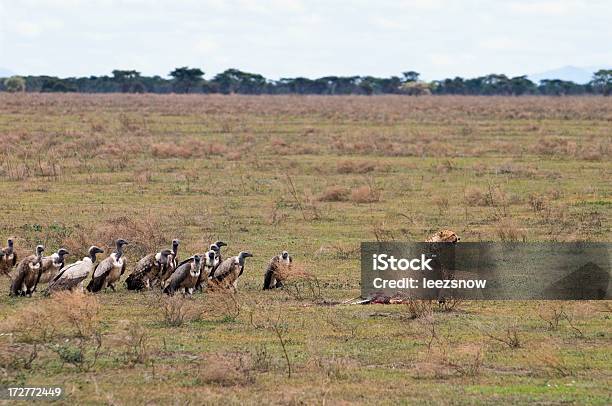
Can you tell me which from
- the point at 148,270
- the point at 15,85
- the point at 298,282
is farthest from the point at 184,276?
the point at 15,85

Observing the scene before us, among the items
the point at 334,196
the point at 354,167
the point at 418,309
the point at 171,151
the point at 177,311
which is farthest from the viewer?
the point at 171,151

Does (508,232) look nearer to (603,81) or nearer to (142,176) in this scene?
(142,176)

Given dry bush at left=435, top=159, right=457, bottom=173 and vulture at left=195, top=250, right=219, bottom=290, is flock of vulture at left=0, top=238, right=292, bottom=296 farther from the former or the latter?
dry bush at left=435, top=159, right=457, bottom=173

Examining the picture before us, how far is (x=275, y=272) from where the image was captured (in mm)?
14375

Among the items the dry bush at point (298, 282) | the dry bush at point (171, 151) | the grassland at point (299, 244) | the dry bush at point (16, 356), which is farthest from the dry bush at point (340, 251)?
the dry bush at point (171, 151)

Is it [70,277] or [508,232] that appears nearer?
[70,277]

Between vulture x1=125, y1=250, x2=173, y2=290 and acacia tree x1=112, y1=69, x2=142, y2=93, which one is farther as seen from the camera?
acacia tree x1=112, y1=69, x2=142, y2=93

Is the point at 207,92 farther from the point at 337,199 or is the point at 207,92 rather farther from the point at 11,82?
the point at 337,199

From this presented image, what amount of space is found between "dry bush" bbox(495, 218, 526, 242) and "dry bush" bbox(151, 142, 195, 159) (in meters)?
15.6

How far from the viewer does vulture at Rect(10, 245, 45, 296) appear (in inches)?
542

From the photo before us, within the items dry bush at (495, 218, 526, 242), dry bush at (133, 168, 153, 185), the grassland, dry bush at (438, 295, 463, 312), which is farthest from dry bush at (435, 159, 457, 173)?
dry bush at (438, 295, 463, 312)

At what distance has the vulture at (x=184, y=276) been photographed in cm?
1381

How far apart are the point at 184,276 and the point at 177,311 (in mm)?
1728

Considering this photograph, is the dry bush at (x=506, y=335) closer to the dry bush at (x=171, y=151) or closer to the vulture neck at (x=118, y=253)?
the vulture neck at (x=118, y=253)
